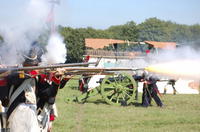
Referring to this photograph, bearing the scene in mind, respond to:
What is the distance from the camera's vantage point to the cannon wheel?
15.4 metres

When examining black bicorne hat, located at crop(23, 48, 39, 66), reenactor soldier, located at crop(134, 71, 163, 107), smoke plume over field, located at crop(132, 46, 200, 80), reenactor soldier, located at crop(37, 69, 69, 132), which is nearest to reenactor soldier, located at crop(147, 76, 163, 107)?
reenactor soldier, located at crop(134, 71, 163, 107)

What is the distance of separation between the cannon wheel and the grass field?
1.02 meters

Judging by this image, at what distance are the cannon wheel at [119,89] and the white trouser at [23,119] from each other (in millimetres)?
9670

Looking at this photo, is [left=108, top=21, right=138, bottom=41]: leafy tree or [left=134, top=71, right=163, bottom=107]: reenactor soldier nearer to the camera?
[left=134, top=71, right=163, bottom=107]: reenactor soldier

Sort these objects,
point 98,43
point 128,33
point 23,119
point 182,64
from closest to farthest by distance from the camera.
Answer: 1. point 23,119
2. point 182,64
3. point 98,43
4. point 128,33

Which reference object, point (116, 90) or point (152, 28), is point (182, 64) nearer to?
point (116, 90)

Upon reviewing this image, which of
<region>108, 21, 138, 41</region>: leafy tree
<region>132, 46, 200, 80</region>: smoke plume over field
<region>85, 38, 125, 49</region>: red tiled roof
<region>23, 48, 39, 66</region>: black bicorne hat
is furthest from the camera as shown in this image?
<region>108, 21, 138, 41</region>: leafy tree

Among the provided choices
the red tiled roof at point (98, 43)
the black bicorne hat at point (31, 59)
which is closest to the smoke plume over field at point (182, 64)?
the black bicorne hat at point (31, 59)

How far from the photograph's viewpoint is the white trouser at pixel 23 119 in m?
5.59

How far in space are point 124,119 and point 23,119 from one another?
19.5 ft

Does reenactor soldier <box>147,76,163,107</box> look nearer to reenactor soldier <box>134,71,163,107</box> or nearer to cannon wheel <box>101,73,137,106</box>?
reenactor soldier <box>134,71,163,107</box>

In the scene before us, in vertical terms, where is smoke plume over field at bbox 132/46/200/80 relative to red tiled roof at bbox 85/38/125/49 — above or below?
above

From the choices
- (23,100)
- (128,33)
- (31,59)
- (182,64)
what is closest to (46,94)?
(23,100)

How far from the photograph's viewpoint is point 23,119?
5609 mm
